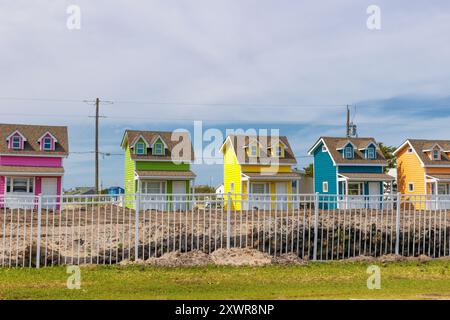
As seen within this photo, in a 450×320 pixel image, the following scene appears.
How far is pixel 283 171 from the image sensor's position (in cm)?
4162

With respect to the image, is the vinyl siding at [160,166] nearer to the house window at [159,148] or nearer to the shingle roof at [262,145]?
the house window at [159,148]

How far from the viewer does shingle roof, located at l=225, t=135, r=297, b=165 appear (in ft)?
136

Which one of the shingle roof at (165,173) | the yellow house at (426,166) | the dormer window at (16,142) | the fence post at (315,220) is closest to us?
the fence post at (315,220)

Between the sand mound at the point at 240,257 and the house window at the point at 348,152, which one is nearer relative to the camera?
the sand mound at the point at 240,257

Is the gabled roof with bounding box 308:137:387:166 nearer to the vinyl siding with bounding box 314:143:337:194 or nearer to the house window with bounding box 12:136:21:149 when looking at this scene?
the vinyl siding with bounding box 314:143:337:194

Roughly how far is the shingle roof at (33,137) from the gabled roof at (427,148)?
27565 mm

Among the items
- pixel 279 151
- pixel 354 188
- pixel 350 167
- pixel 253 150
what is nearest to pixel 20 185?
pixel 253 150

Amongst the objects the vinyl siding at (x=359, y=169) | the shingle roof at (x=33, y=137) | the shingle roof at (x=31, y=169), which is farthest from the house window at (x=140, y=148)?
the vinyl siding at (x=359, y=169)

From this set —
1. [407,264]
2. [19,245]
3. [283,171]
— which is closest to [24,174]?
[283,171]

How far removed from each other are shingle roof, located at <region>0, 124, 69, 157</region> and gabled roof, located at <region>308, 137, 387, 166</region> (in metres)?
19.8

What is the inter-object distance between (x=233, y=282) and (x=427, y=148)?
3706 cm

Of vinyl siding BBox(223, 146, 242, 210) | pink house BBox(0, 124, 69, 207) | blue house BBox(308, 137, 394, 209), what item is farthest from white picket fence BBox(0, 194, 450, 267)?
vinyl siding BBox(223, 146, 242, 210)

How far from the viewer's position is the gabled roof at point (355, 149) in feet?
138

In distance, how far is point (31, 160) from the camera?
3759 centimetres
